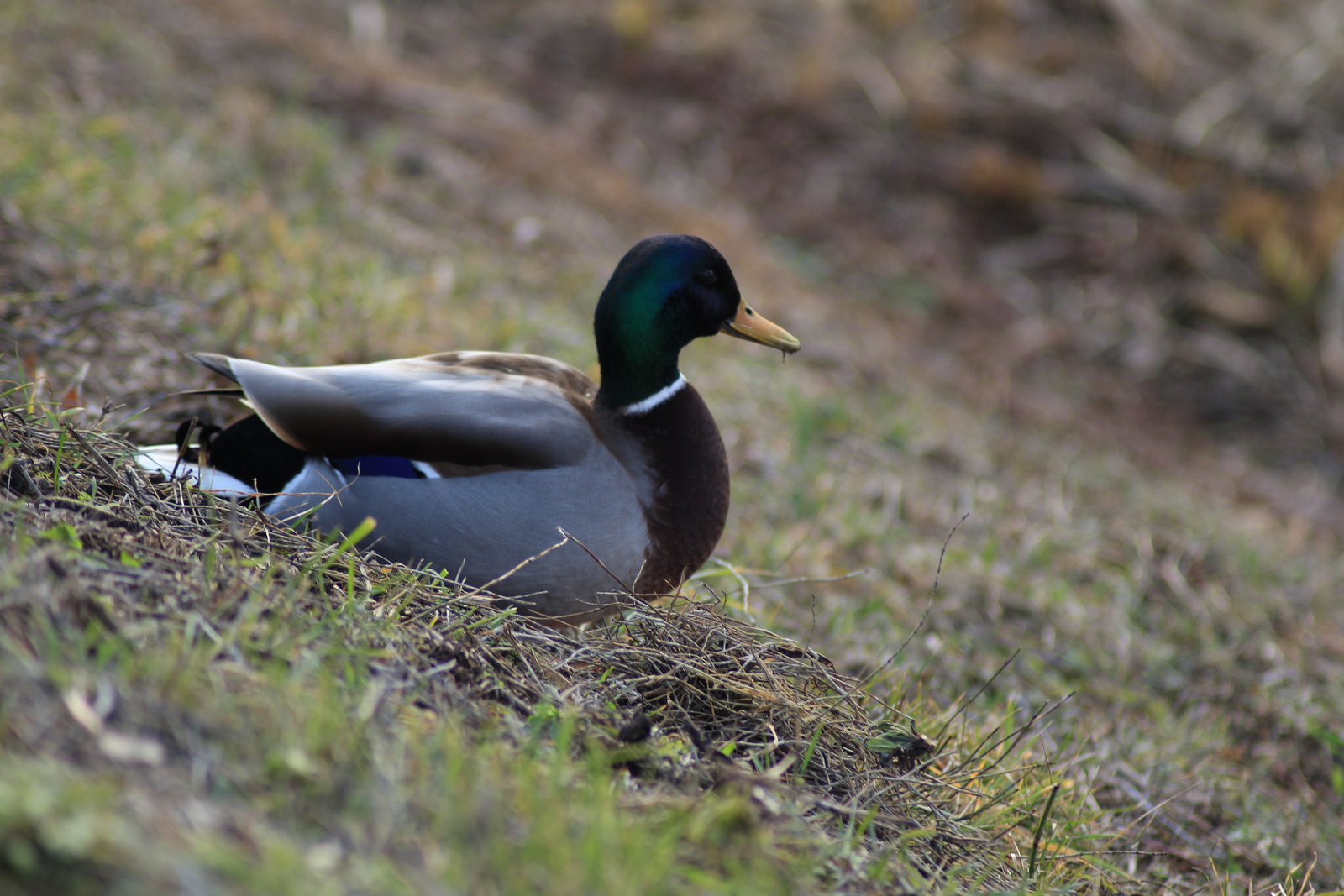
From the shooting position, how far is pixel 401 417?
7.66 feet

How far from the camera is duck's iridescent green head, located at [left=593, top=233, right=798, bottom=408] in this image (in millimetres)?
2578

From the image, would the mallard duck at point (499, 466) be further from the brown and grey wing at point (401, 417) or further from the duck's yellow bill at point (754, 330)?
the duck's yellow bill at point (754, 330)

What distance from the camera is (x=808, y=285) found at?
658 cm

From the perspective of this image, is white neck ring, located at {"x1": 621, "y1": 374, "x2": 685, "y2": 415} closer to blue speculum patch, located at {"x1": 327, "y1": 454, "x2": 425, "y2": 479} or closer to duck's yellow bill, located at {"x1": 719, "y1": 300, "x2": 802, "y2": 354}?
duck's yellow bill, located at {"x1": 719, "y1": 300, "x2": 802, "y2": 354}

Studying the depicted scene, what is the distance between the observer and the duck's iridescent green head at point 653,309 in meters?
2.58

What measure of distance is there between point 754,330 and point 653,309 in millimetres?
310

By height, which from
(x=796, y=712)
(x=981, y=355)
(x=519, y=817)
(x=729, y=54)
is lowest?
(x=981, y=355)

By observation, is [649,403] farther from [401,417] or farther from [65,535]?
[65,535]

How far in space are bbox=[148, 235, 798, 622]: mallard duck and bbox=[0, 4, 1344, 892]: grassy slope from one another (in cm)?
45

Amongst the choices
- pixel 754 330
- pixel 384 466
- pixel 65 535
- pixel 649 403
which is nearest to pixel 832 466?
pixel 754 330

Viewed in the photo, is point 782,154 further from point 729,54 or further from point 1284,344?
point 1284,344

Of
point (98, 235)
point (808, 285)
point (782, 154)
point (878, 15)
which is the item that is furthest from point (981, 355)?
point (98, 235)

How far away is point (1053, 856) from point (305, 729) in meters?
1.46

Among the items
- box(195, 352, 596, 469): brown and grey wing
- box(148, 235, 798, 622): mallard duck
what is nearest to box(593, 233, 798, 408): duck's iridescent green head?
box(148, 235, 798, 622): mallard duck
